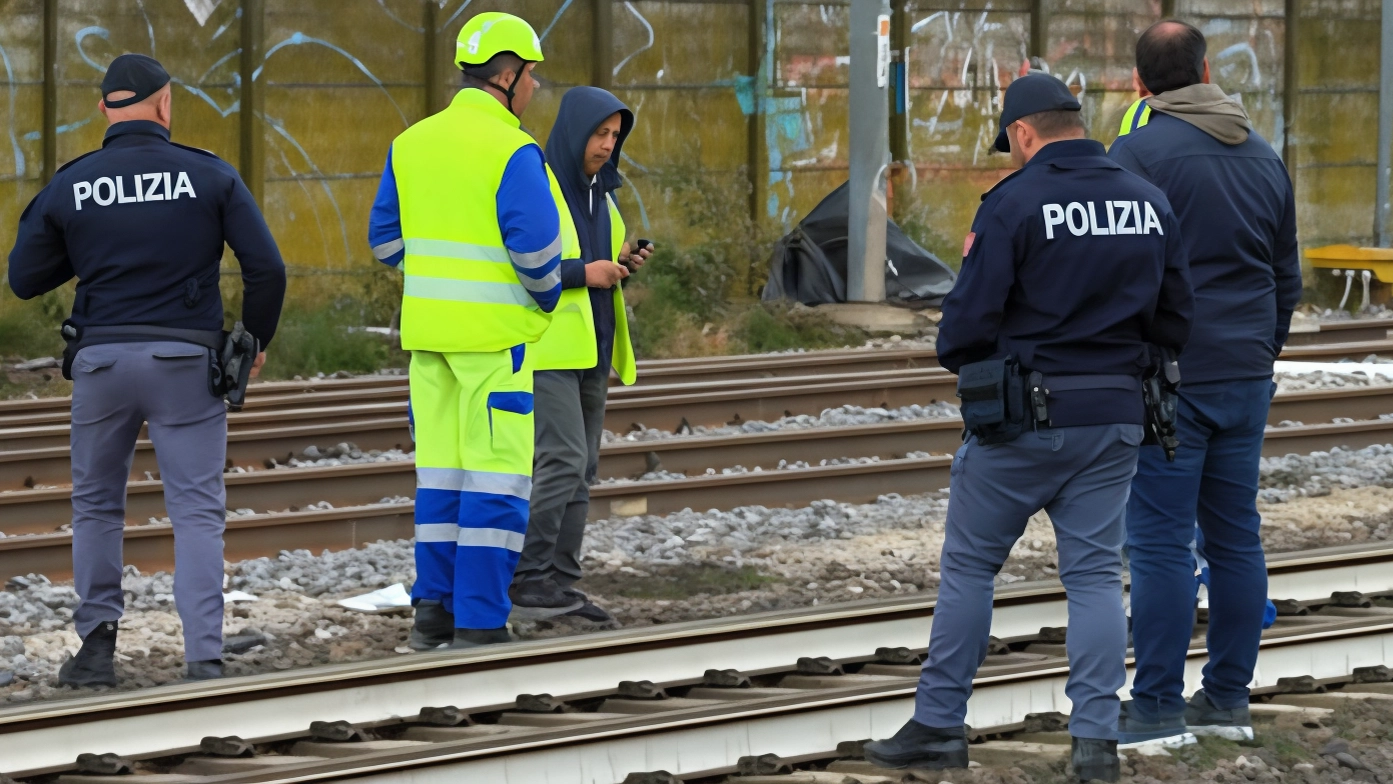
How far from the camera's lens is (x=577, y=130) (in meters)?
7.63

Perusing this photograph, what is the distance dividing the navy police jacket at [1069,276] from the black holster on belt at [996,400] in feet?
0.19

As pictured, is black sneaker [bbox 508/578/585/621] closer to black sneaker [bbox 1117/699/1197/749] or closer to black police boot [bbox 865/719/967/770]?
black police boot [bbox 865/719/967/770]

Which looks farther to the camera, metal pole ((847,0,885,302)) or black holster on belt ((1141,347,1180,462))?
metal pole ((847,0,885,302))

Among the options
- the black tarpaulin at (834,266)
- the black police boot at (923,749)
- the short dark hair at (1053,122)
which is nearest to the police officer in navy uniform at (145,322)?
the black police boot at (923,749)

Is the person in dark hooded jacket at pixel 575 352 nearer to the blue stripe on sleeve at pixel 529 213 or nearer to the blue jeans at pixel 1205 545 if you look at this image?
the blue stripe on sleeve at pixel 529 213

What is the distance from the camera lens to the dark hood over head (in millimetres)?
7574

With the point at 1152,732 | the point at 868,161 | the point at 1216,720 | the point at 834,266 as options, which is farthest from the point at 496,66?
the point at 834,266

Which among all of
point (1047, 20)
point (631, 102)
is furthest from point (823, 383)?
point (1047, 20)

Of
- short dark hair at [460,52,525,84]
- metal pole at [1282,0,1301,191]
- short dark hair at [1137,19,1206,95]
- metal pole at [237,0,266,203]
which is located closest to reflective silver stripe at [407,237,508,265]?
short dark hair at [460,52,525,84]

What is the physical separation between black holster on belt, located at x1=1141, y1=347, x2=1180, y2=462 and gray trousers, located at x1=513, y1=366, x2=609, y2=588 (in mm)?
2599

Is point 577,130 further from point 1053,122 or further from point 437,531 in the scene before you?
point 1053,122

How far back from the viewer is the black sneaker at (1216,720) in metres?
6.09

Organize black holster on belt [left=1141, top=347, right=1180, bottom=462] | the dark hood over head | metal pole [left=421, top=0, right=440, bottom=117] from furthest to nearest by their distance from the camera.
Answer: metal pole [left=421, top=0, right=440, bottom=117] → the dark hood over head → black holster on belt [left=1141, top=347, right=1180, bottom=462]

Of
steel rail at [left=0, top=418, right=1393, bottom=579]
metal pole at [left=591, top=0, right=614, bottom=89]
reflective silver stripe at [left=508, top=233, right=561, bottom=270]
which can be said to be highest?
metal pole at [left=591, top=0, right=614, bottom=89]
